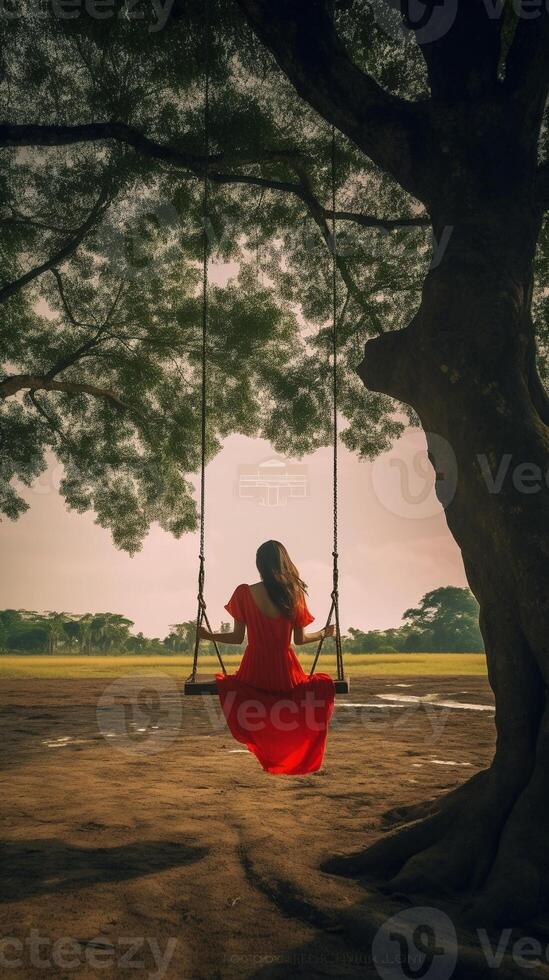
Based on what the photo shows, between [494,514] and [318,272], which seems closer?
[494,514]

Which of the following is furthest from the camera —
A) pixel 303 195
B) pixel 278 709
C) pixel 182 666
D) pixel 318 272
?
pixel 182 666

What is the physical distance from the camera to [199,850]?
15.2 ft

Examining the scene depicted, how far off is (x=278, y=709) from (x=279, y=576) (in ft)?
2.90

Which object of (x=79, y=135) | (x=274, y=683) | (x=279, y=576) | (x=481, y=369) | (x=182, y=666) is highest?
(x=79, y=135)

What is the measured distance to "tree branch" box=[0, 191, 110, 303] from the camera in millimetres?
11711

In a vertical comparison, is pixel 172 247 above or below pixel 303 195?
above

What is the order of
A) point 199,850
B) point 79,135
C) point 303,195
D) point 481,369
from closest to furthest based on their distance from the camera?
point 199,850 < point 481,369 < point 79,135 < point 303,195

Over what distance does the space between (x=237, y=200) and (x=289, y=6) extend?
5.15 m

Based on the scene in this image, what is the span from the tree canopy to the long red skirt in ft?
10.2

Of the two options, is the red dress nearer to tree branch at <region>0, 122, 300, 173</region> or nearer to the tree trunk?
the tree trunk

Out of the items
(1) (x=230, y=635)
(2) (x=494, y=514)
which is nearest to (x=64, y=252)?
(1) (x=230, y=635)

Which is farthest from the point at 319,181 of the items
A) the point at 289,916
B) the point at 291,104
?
the point at 289,916

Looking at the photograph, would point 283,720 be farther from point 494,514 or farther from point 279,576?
point 494,514

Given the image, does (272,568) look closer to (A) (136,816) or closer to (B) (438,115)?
(A) (136,816)
